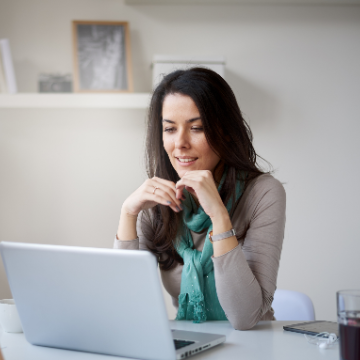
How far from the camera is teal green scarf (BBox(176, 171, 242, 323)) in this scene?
121cm

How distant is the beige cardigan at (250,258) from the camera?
1055mm

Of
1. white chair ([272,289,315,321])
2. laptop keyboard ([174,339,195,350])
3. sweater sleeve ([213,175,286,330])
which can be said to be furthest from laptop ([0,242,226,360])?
white chair ([272,289,315,321])

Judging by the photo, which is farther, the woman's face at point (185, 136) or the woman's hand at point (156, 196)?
the woman's face at point (185, 136)

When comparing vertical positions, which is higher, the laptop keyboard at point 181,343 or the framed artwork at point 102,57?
the framed artwork at point 102,57

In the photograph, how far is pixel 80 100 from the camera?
7.40 ft

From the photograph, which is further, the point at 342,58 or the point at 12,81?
the point at 342,58

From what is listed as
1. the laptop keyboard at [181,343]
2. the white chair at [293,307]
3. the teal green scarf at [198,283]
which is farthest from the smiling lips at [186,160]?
the laptop keyboard at [181,343]

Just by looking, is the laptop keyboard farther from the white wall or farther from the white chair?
the white wall

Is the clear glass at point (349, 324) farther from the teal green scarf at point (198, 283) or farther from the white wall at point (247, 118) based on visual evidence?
the white wall at point (247, 118)

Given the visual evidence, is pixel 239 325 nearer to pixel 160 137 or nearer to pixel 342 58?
pixel 160 137

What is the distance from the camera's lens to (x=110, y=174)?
96.4 inches

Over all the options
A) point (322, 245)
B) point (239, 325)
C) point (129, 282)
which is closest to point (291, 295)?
point (239, 325)

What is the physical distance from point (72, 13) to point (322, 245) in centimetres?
190

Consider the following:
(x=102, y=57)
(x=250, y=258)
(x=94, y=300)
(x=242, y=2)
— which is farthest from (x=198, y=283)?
(x=242, y=2)
